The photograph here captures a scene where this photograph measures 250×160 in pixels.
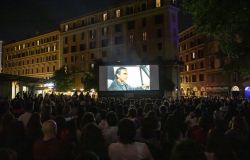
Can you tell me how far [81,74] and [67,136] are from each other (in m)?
84.0

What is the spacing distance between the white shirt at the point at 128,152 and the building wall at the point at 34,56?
96.6 metres

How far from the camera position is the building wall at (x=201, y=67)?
265 feet

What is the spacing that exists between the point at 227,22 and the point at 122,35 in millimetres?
63216

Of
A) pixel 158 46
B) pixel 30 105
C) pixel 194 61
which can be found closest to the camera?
pixel 30 105

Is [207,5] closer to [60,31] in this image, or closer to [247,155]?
[247,155]

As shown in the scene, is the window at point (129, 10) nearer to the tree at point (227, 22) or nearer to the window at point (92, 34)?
the window at point (92, 34)

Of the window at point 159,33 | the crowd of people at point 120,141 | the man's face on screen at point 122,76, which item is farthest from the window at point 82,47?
the crowd of people at point 120,141

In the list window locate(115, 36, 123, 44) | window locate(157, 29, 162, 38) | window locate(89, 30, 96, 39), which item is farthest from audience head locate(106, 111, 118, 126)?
window locate(89, 30, 96, 39)

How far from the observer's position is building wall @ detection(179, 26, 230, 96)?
80881 mm

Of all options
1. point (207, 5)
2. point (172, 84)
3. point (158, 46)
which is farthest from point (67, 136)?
point (158, 46)

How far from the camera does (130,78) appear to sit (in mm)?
47406

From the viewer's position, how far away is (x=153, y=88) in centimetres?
4697

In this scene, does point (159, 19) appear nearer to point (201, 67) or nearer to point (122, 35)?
point (122, 35)

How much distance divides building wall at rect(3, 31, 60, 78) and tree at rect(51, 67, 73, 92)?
11411 mm
